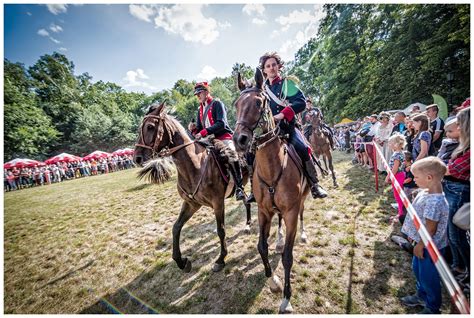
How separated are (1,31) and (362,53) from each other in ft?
97.8

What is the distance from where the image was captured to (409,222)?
2.82m

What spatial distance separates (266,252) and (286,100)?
8.51ft

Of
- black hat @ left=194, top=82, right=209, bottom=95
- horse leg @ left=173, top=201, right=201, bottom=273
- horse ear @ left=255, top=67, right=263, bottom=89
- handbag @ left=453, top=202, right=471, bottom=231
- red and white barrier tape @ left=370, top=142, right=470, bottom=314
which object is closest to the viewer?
red and white barrier tape @ left=370, top=142, right=470, bottom=314

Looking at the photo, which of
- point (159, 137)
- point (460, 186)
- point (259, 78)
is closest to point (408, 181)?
point (460, 186)

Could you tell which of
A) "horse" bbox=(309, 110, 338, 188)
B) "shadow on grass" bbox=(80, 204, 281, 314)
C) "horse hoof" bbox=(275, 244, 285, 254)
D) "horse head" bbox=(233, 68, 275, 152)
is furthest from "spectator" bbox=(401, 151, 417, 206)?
"horse" bbox=(309, 110, 338, 188)

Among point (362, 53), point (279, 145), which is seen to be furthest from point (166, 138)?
point (362, 53)

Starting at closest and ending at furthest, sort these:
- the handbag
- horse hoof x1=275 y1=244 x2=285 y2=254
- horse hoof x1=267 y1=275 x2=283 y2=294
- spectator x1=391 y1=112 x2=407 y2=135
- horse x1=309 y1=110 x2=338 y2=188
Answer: the handbag → horse hoof x1=267 y1=275 x2=283 y2=294 → horse hoof x1=275 y1=244 x2=285 y2=254 → spectator x1=391 y1=112 x2=407 y2=135 → horse x1=309 y1=110 x2=338 y2=188

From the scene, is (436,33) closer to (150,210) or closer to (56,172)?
(150,210)

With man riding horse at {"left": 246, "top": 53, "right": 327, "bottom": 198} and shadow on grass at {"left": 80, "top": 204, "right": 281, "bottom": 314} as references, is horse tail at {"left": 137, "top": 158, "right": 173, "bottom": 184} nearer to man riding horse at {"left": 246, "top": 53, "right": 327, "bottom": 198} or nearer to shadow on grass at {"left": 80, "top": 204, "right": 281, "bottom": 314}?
shadow on grass at {"left": 80, "top": 204, "right": 281, "bottom": 314}

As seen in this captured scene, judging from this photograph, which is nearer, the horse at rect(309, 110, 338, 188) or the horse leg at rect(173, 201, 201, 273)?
the horse leg at rect(173, 201, 201, 273)

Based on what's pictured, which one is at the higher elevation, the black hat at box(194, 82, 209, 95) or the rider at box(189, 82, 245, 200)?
the black hat at box(194, 82, 209, 95)

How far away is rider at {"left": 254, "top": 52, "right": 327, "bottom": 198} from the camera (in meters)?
3.25

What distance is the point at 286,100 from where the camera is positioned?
337cm

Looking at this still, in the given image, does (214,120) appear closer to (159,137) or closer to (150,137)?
(159,137)
